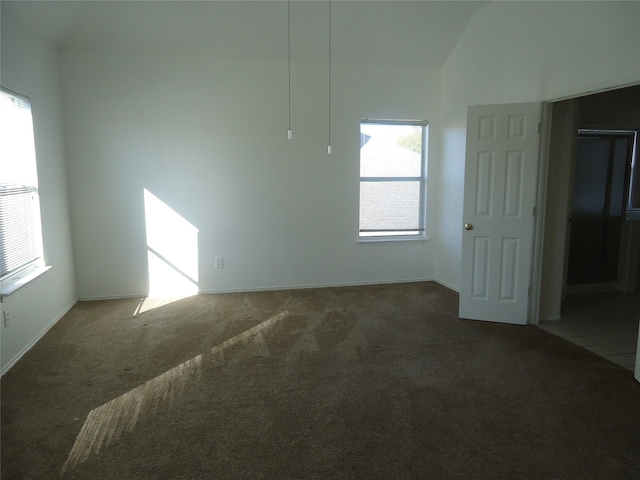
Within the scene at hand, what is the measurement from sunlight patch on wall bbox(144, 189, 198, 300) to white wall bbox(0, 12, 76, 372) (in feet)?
2.68

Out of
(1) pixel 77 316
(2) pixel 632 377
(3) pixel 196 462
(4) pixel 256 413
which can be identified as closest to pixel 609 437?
(2) pixel 632 377

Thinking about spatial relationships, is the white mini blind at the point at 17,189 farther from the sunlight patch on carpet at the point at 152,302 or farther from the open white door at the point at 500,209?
the open white door at the point at 500,209

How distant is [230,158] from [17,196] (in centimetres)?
213

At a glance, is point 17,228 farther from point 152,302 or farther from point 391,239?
point 391,239

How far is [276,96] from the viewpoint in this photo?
16.5 feet

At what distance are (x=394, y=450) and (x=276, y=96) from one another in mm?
3973

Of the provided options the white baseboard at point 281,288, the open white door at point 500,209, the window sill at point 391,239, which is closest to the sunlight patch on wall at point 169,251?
the white baseboard at point 281,288

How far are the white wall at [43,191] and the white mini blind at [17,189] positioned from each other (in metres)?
0.11

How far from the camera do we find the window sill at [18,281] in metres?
3.15

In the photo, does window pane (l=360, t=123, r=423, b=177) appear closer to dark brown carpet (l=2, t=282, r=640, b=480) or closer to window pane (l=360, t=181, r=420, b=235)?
window pane (l=360, t=181, r=420, b=235)

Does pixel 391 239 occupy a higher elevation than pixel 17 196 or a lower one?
lower

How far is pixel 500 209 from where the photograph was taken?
405 cm

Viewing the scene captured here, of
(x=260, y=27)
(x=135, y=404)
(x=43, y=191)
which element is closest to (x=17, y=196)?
(x=43, y=191)

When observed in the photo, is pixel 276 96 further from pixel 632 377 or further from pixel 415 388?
pixel 632 377
